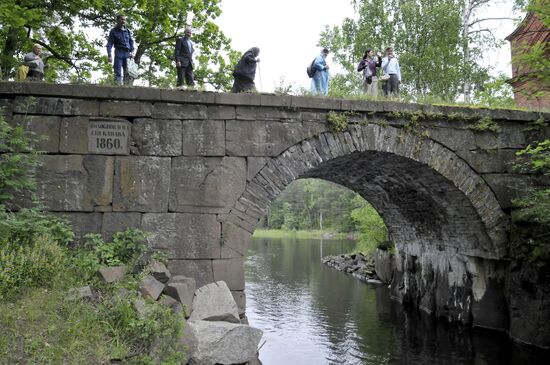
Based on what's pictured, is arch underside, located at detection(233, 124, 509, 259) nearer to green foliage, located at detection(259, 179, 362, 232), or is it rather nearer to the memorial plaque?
the memorial plaque

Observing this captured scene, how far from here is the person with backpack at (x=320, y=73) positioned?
356 inches

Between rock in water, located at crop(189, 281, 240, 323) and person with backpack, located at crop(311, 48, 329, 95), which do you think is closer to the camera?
rock in water, located at crop(189, 281, 240, 323)

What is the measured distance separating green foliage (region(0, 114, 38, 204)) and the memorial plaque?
0.84m

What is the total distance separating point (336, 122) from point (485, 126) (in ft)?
9.85

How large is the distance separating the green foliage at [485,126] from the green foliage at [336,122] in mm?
2521

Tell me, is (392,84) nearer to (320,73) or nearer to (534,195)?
(320,73)

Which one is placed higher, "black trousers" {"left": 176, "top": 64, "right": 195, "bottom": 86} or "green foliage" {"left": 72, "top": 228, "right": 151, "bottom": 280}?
"black trousers" {"left": 176, "top": 64, "right": 195, "bottom": 86}

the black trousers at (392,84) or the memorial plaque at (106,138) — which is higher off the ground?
the black trousers at (392,84)

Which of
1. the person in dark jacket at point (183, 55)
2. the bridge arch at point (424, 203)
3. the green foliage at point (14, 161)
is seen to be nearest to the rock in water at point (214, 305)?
the bridge arch at point (424, 203)

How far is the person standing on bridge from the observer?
7.73 m

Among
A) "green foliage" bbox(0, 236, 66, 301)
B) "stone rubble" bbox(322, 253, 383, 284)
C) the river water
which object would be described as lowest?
the river water

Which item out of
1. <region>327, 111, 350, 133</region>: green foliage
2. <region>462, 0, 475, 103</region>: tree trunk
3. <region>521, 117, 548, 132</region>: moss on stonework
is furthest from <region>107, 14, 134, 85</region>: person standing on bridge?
<region>462, 0, 475, 103</region>: tree trunk

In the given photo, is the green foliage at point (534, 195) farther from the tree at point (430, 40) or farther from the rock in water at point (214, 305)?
the tree at point (430, 40)

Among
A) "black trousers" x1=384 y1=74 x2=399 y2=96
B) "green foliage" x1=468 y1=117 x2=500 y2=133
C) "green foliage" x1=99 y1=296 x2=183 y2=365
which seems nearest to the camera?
"green foliage" x1=99 y1=296 x2=183 y2=365
